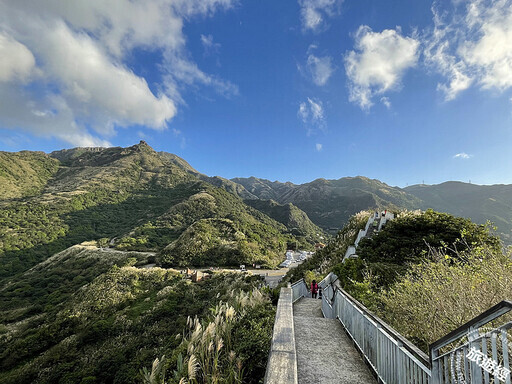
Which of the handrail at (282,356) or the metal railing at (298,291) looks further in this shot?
the metal railing at (298,291)

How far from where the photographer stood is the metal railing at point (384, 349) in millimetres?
2512

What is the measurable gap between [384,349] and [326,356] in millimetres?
1223

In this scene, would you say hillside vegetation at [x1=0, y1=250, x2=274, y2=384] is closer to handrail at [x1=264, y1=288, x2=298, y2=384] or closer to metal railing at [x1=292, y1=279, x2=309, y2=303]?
handrail at [x1=264, y1=288, x2=298, y2=384]

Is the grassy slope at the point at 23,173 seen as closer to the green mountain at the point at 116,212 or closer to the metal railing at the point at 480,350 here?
the green mountain at the point at 116,212

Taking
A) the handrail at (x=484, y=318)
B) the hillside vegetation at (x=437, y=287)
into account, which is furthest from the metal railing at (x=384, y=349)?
the hillside vegetation at (x=437, y=287)

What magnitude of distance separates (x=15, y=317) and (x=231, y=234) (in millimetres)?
54369

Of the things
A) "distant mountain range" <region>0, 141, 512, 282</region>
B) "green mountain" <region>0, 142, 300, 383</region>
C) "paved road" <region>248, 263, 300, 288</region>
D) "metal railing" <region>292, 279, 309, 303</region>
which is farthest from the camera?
"distant mountain range" <region>0, 141, 512, 282</region>

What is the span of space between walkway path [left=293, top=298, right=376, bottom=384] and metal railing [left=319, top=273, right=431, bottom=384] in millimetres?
191

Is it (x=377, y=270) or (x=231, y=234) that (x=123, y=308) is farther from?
(x=231, y=234)

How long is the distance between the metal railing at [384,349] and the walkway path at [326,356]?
191 millimetres

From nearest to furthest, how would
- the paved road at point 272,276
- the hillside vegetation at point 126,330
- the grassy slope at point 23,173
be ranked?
the hillside vegetation at point 126,330 < the paved road at point 272,276 < the grassy slope at point 23,173

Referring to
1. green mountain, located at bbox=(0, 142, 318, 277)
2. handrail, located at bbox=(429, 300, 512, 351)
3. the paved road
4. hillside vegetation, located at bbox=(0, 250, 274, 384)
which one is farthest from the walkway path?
green mountain, located at bbox=(0, 142, 318, 277)

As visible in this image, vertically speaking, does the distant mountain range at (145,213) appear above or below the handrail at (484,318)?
above

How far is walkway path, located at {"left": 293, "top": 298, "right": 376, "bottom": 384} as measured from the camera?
3391mm
